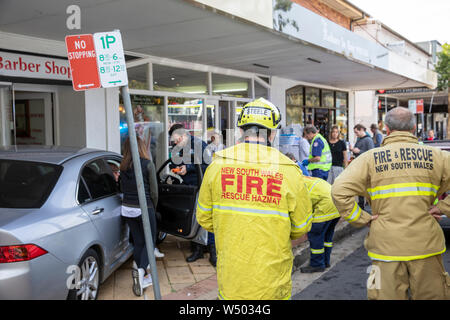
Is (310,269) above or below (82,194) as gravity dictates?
below

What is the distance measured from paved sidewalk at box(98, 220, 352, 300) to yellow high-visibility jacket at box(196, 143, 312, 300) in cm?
219

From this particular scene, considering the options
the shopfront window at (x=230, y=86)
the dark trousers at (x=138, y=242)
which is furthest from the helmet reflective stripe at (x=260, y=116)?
the shopfront window at (x=230, y=86)

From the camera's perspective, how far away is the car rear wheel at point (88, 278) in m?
3.90

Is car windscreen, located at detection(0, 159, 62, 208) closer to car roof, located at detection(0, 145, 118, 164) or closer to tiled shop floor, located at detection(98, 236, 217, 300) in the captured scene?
car roof, located at detection(0, 145, 118, 164)

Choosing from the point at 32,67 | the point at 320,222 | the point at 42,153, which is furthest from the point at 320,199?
the point at 32,67

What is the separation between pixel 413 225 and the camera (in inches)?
113

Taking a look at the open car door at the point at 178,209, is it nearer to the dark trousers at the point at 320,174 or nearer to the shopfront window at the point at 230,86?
the dark trousers at the point at 320,174

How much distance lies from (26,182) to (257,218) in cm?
255

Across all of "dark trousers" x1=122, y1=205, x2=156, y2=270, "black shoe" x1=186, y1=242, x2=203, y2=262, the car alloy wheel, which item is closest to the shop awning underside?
"dark trousers" x1=122, y1=205, x2=156, y2=270

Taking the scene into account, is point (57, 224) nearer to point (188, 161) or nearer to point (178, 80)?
point (188, 161)

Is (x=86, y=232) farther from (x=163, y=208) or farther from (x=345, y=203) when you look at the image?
(x=345, y=203)

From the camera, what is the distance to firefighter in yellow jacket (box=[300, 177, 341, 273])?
4.81 m

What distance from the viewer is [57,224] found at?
3.68 meters

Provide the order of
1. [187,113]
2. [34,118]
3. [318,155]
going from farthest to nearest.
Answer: [187,113]
[34,118]
[318,155]
